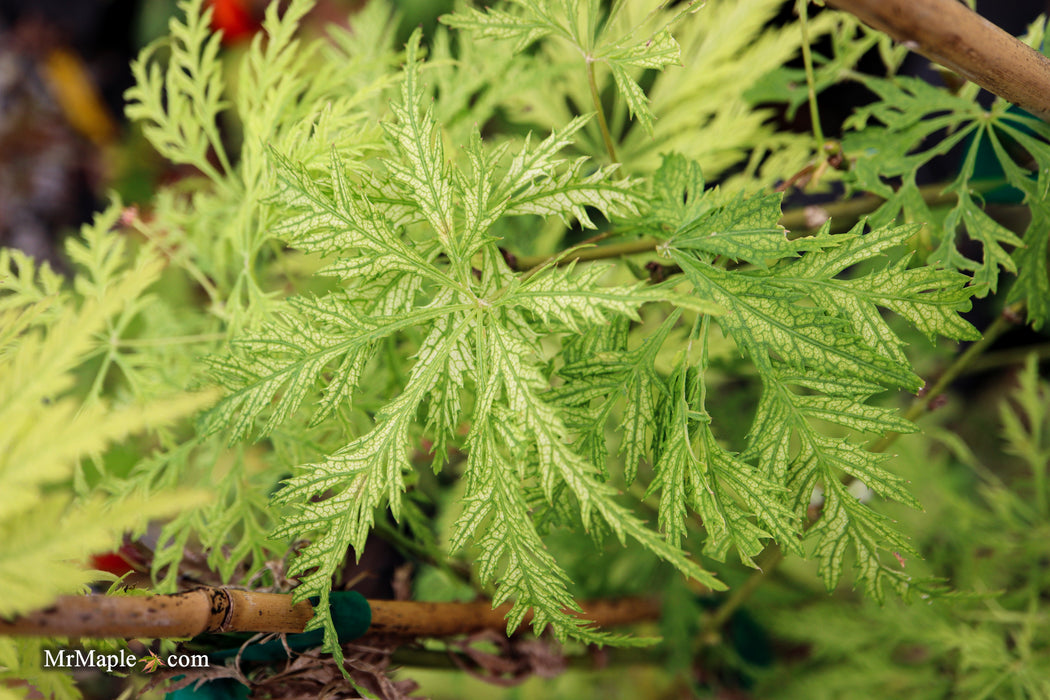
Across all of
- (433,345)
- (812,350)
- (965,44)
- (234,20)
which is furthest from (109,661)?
(234,20)

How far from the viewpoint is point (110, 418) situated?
1.39ft

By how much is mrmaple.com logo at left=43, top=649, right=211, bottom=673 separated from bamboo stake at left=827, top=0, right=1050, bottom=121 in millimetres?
749

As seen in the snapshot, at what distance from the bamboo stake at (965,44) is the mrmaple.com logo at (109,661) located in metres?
0.75

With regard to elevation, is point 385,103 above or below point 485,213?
above

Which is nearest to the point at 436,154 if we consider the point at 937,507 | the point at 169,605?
the point at 169,605

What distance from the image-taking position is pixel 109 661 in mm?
592

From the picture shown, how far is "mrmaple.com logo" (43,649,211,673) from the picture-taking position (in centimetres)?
57

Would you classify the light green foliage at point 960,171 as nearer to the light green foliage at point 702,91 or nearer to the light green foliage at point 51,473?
the light green foliage at point 702,91

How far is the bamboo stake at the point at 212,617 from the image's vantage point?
1.44ft

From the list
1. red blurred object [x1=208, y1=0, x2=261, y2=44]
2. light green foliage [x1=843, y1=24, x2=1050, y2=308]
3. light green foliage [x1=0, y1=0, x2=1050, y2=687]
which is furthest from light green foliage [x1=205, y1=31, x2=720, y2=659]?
red blurred object [x1=208, y1=0, x2=261, y2=44]

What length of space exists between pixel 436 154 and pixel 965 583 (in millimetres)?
1185

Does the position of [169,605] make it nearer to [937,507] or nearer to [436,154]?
[436,154]

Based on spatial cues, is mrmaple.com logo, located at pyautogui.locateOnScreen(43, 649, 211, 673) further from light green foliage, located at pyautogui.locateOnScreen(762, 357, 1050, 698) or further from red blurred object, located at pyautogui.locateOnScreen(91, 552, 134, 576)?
light green foliage, located at pyautogui.locateOnScreen(762, 357, 1050, 698)

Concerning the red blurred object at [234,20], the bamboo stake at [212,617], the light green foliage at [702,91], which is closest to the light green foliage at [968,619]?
the light green foliage at [702,91]
